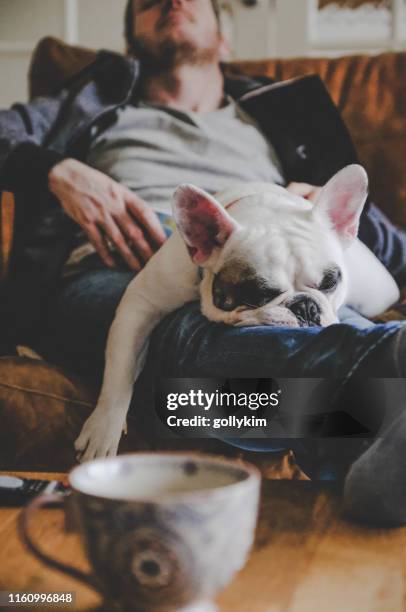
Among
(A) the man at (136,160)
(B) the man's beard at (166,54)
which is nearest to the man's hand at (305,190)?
(A) the man at (136,160)

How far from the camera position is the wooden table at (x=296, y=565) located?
0.38 meters

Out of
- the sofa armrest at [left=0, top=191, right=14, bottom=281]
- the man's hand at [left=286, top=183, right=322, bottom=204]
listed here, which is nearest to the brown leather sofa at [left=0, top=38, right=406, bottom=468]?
the sofa armrest at [left=0, top=191, right=14, bottom=281]

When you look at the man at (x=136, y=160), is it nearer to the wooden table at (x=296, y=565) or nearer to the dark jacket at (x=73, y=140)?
the dark jacket at (x=73, y=140)

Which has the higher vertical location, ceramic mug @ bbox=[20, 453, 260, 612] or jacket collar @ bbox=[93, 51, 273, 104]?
jacket collar @ bbox=[93, 51, 273, 104]

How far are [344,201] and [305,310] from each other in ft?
→ 0.41

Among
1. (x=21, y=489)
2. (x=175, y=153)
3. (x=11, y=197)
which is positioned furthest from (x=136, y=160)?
(x=21, y=489)

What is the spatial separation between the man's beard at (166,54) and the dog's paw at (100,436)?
435 mm

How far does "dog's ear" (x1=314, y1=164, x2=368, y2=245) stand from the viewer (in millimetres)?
638

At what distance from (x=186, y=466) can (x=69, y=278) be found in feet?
1.27

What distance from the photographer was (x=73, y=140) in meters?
0.78

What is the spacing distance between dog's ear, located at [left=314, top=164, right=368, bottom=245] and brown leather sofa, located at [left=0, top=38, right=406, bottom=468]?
0.32 ft

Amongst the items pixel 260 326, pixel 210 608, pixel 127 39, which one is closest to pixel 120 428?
pixel 260 326

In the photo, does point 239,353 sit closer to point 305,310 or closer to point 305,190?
point 305,310

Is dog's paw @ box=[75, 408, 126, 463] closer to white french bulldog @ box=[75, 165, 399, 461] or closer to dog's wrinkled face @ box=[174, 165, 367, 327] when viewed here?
white french bulldog @ box=[75, 165, 399, 461]
